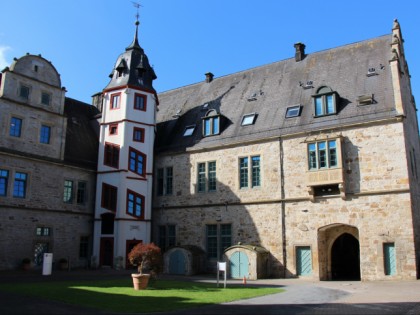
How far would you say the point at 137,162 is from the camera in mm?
27984

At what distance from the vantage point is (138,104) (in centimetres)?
2878

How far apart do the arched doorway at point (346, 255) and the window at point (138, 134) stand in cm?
1407

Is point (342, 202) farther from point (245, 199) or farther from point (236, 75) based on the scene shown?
point (236, 75)

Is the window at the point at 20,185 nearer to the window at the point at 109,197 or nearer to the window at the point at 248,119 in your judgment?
the window at the point at 109,197

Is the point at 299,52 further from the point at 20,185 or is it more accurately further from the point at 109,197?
the point at 20,185

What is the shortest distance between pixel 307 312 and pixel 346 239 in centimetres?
1614

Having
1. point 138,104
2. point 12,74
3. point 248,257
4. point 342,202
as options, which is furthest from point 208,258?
point 12,74

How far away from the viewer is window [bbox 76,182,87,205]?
2730 cm

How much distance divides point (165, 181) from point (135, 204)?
2.67 m

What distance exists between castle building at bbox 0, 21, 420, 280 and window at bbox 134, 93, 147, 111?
0.32 ft

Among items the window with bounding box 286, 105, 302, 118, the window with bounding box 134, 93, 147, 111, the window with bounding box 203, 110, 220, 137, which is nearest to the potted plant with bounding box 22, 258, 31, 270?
the window with bounding box 134, 93, 147, 111

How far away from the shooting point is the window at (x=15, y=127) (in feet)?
78.6

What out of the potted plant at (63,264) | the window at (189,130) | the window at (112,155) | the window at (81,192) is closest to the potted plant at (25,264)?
the potted plant at (63,264)

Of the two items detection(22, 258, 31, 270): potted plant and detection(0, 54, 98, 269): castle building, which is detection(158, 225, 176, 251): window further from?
detection(22, 258, 31, 270): potted plant
